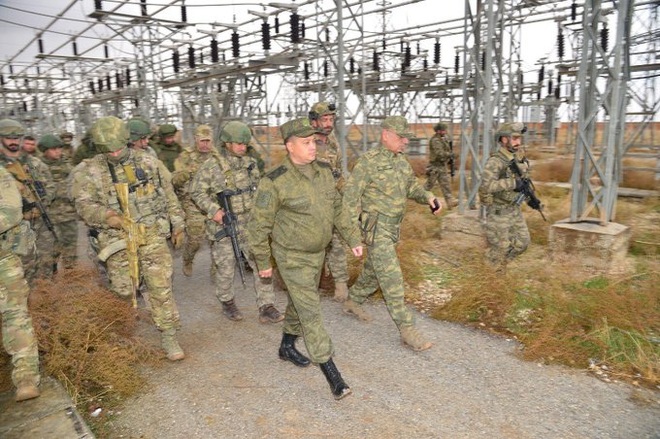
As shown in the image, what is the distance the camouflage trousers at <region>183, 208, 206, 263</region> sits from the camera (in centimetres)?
626

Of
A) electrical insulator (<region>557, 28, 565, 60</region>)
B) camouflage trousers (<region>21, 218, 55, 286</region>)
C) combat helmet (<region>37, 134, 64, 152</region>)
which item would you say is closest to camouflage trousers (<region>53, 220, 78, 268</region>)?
camouflage trousers (<region>21, 218, 55, 286</region>)

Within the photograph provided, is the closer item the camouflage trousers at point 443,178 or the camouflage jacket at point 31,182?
the camouflage jacket at point 31,182

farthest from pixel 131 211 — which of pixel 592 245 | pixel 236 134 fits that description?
pixel 592 245

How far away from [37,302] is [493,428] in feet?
12.4

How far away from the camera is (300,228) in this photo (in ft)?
10.7

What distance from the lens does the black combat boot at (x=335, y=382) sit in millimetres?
3209

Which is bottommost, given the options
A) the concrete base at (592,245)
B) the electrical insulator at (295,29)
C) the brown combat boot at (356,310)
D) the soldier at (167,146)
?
the brown combat boot at (356,310)

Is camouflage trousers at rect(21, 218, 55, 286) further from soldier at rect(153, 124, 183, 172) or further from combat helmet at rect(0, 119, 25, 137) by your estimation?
soldier at rect(153, 124, 183, 172)

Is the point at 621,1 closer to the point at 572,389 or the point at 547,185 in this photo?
the point at 572,389

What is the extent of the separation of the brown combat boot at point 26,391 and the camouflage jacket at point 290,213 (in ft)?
5.57

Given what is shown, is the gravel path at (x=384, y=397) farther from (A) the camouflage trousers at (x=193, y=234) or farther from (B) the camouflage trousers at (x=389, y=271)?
(A) the camouflage trousers at (x=193, y=234)

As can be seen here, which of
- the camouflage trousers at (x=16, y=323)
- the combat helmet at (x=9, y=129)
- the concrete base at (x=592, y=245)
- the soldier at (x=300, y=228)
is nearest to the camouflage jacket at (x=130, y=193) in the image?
the camouflage trousers at (x=16, y=323)

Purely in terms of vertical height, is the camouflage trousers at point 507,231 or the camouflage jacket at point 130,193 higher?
the camouflage jacket at point 130,193

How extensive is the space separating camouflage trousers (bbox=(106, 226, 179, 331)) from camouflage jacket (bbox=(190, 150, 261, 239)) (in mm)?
757
